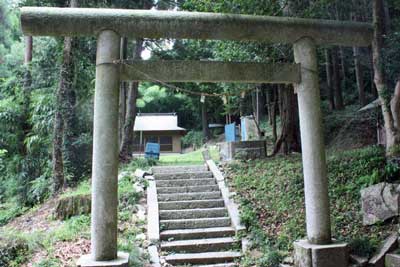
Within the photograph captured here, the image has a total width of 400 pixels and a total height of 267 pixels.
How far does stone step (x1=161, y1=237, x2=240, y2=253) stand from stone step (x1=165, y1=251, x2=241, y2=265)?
0.79 ft

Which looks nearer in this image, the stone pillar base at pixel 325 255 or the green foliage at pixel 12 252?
the stone pillar base at pixel 325 255

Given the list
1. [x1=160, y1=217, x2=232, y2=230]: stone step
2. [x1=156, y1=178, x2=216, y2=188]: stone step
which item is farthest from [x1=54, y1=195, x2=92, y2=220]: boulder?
[x1=156, y1=178, x2=216, y2=188]: stone step

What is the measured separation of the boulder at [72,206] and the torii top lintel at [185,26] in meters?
4.70

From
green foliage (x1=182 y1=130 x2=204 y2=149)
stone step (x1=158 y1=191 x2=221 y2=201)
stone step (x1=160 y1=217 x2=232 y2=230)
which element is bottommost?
stone step (x1=160 y1=217 x2=232 y2=230)

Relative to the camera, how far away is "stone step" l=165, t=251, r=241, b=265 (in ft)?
22.1

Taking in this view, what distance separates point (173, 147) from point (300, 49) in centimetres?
2394

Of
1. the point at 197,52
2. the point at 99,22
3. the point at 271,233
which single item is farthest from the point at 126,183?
the point at 197,52

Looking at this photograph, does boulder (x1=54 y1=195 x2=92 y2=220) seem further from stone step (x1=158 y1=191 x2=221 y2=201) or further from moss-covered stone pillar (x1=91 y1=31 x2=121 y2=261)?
moss-covered stone pillar (x1=91 y1=31 x2=121 y2=261)

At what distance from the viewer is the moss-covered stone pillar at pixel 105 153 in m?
4.93

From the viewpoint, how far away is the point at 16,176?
13.3 m

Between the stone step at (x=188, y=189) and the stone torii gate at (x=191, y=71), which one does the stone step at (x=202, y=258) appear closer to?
the stone torii gate at (x=191, y=71)

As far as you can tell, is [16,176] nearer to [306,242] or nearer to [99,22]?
[99,22]

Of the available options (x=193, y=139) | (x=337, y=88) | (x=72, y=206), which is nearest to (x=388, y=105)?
(x=72, y=206)

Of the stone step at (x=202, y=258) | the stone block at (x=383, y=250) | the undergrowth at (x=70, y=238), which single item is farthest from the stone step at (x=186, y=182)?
the stone block at (x=383, y=250)
